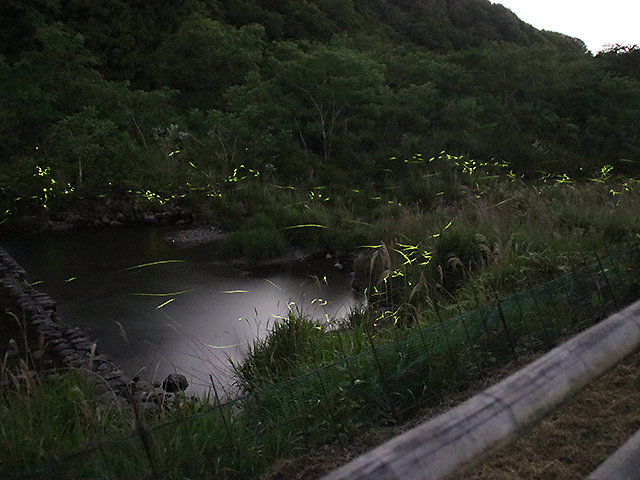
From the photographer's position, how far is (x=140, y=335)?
6016 mm

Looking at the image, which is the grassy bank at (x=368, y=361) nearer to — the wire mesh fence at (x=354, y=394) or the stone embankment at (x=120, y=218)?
the wire mesh fence at (x=354, y=394)

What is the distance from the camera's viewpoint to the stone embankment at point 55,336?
4.39 m

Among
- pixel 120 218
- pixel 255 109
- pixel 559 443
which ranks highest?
pixel 255 109

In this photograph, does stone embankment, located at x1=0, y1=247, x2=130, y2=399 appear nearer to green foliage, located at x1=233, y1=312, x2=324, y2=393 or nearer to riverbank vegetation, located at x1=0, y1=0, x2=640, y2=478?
riverbank vegetation, located at x1=0, y1=0, x2=640, y2=478

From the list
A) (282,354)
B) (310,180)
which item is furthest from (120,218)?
(282,354)

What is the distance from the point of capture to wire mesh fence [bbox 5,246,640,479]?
2.33 m

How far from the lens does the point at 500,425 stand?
224 cm

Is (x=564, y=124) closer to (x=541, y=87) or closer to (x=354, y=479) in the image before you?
(x=541, y=87)

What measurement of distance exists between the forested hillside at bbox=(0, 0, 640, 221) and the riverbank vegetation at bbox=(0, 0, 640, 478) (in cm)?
6

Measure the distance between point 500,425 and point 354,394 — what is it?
0.90 meters

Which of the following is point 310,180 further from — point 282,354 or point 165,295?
point 282,354

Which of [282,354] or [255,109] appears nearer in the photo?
[282,354]

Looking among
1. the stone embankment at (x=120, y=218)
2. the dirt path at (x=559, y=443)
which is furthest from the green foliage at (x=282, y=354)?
the stone embankment at (x=120, y=218)

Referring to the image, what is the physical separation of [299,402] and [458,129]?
1288 cm
